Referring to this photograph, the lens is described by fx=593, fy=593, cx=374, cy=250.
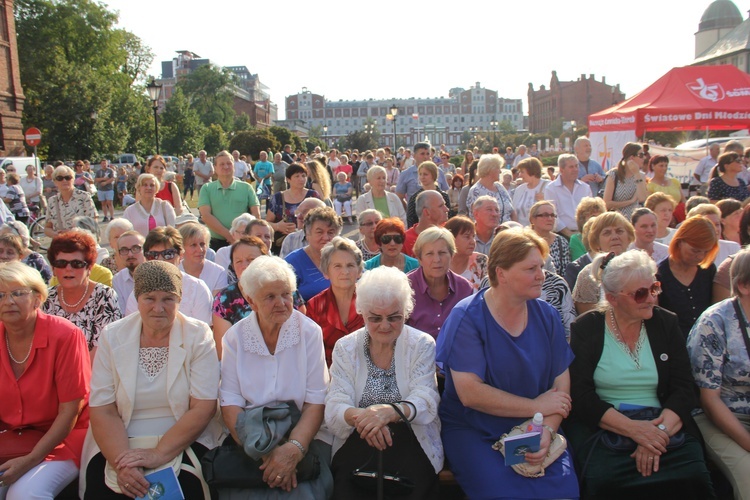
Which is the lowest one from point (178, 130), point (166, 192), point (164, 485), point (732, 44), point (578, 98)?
point (164, 485)

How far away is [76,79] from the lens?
118 feet

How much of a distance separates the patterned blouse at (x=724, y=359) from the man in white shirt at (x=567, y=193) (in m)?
4.05

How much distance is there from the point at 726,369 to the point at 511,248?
1439 mm

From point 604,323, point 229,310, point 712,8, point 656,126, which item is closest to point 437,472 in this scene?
point 604,323

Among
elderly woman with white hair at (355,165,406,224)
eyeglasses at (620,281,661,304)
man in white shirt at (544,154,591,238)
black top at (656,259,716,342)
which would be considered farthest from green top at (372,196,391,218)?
eyeglasses at (620,281,661,304)

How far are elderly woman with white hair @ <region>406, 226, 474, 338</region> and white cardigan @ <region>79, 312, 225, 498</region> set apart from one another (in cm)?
151

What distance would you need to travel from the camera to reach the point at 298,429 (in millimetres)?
3246

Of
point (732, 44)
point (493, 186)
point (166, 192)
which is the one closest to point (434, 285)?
point (493, 186)

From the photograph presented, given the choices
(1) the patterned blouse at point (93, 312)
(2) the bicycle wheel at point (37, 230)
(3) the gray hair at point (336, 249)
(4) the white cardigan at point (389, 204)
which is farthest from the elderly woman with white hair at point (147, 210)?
(2) the bicycle wheel at point (37, 230)

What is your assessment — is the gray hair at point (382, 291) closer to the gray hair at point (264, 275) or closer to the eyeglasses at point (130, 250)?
the gray hair at point (264, 275)

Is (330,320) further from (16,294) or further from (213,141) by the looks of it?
(213,141)

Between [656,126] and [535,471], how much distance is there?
13076 mm

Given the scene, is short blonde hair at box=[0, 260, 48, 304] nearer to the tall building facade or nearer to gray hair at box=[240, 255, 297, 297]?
gray hair at box=[240, 255, 297, 297]

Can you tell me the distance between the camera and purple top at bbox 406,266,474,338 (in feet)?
13.7
